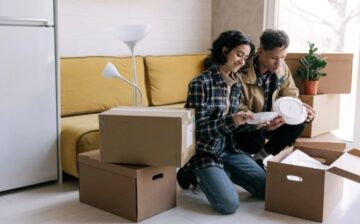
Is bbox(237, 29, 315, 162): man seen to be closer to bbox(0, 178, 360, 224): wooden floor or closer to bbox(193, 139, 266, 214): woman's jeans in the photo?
bbox(193, 139, 266, 214): woman's jeans

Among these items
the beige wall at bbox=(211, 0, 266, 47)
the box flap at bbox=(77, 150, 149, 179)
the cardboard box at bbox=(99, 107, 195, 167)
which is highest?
the beige wall at bbox=(211, 0, 266, 47)

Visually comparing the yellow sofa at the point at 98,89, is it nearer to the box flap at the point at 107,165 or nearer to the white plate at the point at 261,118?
the box flap at the point at 107,165

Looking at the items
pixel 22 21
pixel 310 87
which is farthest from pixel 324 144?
pixel 22 21

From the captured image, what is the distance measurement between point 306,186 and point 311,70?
3.99ft

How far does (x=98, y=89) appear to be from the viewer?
331cm

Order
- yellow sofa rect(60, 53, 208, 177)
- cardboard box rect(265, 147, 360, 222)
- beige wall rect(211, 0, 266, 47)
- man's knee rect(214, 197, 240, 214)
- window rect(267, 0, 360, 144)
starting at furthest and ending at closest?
beige wall rect(211, 0, 266, 47), window rect(267, 0, 360, 144), yellow sofa rect(60, 53, 208, 177), man's knee rect(214, 197, 240, 214), cardboard box rect(265, 147, 360, 222)

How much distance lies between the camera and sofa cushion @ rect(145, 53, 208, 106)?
372 centimetres

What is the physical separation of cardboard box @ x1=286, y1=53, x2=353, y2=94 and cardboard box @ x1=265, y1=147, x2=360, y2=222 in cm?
94

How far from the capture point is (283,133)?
292 centimetres

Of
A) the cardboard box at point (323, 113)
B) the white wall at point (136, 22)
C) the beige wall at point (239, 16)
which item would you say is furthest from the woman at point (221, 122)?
the beige wall at point (239, 16)

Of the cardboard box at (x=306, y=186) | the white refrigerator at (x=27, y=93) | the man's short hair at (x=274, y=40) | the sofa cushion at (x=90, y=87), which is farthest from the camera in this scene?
the sofa cushion at (x=90, y=87)

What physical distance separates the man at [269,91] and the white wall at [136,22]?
1412 millimetres

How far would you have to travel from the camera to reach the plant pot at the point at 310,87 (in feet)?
11.0

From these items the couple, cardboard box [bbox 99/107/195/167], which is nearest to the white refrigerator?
cardboard box [bbox 99/107/195/167]
